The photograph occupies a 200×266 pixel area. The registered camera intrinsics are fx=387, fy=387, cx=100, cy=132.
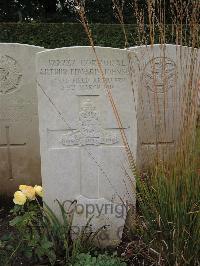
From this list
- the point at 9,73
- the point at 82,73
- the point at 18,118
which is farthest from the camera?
the point at 18,118

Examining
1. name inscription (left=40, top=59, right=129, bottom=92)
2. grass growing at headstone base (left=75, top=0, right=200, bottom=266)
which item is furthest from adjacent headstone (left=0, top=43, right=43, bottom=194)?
grass growing at headstone base (left=75, top=0, right=200, bottom=266)

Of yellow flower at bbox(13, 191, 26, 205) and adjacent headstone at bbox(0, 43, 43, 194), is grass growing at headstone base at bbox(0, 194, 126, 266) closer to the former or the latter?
yellow flower at bbox(13, 191, 26, 205)

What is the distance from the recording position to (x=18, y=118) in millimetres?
3312

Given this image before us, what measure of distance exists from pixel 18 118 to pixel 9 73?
15.4 inches

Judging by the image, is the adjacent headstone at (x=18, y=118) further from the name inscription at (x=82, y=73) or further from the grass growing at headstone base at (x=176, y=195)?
the grass growing at headstone base at (x=176, y=195)

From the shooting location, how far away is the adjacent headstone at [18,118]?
315cm

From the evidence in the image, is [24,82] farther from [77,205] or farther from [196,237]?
[196,237]

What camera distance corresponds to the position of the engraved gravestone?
7.77 ft

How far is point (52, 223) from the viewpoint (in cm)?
249

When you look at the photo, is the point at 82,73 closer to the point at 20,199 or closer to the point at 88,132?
the point at 88,132

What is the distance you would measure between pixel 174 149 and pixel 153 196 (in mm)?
326

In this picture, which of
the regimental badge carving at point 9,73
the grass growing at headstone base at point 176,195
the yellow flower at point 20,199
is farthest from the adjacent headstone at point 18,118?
the yellow flower at point 20,199

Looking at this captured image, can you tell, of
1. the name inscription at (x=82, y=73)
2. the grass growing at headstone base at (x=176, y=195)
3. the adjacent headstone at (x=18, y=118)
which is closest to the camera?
the grass growing at headstone base at (x=176, y=195)

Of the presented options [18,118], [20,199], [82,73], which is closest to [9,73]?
[18,118]
